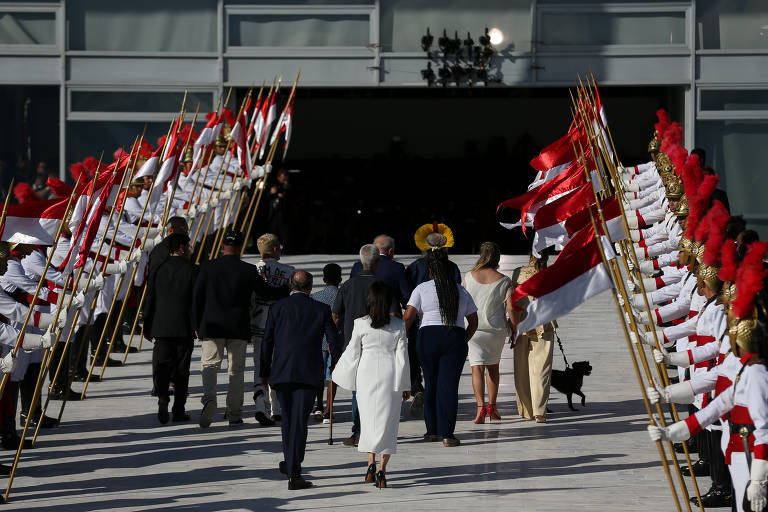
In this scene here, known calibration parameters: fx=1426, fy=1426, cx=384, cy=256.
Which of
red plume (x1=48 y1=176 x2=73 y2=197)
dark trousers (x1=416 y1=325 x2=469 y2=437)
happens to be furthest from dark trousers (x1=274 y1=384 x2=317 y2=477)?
red plume (x1=48 y1=176 x2=73 y2=197)

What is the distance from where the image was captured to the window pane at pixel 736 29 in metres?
26.4

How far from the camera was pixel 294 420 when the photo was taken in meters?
10.3

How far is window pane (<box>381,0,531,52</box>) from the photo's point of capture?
1043 inches

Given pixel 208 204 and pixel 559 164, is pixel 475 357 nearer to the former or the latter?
pixel 559 164

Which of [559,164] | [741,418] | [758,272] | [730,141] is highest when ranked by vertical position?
[730,141]

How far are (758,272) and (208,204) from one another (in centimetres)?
1203

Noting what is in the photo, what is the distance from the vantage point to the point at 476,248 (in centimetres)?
2909

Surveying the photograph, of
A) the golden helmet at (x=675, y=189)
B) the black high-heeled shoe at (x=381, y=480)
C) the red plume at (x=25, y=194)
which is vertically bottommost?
the black high-heeled shoe at (x=381, y=480)

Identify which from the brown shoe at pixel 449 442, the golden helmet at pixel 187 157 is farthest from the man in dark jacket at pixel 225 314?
the golden helmet at pixel 187 157

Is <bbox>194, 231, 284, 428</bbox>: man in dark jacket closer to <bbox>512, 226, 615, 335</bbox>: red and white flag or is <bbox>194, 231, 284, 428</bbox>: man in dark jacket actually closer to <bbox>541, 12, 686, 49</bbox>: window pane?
<bbox>512, 226, 615, 335</bbox>: red and white flag

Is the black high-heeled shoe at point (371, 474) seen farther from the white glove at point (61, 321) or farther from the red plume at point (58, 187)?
the red plume at point (58, 187)

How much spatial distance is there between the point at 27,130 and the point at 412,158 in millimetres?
7788

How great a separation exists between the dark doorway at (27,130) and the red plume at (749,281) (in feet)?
68.9

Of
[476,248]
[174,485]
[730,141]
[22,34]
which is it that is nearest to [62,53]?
[22,34]
